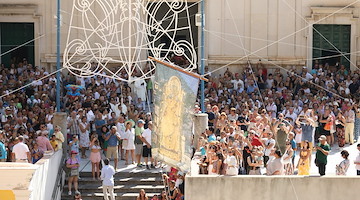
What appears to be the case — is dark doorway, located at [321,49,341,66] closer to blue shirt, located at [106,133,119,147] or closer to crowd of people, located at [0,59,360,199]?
crowd of people, located at [0,59,360,199]

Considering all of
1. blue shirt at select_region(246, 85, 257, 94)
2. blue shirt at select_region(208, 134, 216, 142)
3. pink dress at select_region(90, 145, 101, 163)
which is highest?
blue shirt at select_region(246, 85, 257, 94)

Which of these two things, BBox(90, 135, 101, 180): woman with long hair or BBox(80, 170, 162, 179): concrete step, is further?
BBox(80, 170, 162, 179): concrete step

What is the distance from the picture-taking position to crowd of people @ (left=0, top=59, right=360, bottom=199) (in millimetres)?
27219

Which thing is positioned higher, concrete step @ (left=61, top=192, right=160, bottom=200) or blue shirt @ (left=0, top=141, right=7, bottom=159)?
blue shirt @ (left=0, top=141, right=7, bottom=159)

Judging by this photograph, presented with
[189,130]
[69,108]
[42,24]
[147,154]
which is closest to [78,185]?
[147,154]

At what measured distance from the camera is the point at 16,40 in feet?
137

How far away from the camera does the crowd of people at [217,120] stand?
89.3ft

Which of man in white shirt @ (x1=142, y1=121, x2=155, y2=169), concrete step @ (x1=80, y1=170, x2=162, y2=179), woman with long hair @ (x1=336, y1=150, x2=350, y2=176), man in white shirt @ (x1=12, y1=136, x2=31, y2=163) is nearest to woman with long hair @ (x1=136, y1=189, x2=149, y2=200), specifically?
concrete step @ (x1=80, y1=170, x2=162, y2=179)

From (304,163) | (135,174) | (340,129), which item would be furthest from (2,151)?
(340,129)

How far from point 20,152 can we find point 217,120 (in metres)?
5.85

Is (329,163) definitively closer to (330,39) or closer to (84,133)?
(84,133)

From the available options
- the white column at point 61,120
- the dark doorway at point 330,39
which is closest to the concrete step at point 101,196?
the white column at point 61,120

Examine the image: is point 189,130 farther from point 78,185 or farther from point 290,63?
point 290,63

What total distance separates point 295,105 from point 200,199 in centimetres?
814
